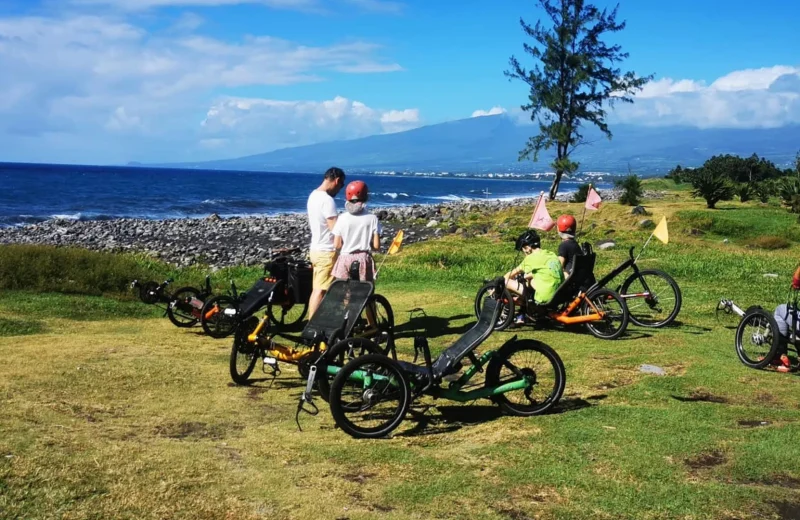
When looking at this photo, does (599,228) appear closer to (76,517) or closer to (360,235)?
(360,235)

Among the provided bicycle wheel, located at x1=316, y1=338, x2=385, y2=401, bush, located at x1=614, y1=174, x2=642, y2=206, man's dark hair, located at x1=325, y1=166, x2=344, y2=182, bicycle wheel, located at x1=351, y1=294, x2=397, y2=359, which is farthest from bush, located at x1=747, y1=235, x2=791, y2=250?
bicycle wheel, located at x1=316, y1=338, x2=385, y2=401

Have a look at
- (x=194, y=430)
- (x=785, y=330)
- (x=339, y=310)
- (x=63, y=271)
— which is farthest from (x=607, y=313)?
(x=63, y=271)

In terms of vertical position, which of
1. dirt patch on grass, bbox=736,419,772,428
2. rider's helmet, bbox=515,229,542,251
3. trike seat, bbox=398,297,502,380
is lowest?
dirt patch on grass, bbox=736,419,772,428

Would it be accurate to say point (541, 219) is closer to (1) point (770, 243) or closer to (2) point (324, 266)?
(2) point (324, 266)

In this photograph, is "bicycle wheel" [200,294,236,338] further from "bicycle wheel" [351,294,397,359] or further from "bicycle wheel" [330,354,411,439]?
"bicycle wheel" [330,354,411,439]

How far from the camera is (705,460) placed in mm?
4965

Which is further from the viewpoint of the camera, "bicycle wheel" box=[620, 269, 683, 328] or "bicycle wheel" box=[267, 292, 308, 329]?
"bicycle wheel" box=[620, 269, 683, 328]

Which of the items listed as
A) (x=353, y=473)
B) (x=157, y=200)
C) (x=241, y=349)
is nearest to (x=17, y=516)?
(x=353, y=473)

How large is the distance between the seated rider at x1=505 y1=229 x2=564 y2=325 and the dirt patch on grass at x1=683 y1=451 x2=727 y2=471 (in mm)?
4147

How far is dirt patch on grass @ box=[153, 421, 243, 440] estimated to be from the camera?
17.9 ft

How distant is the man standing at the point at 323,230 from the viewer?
8.05m

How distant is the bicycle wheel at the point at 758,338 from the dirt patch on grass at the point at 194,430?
518cm

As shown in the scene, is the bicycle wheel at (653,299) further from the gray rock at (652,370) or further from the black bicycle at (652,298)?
the gray rock at (652,370)

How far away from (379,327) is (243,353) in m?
1.57
